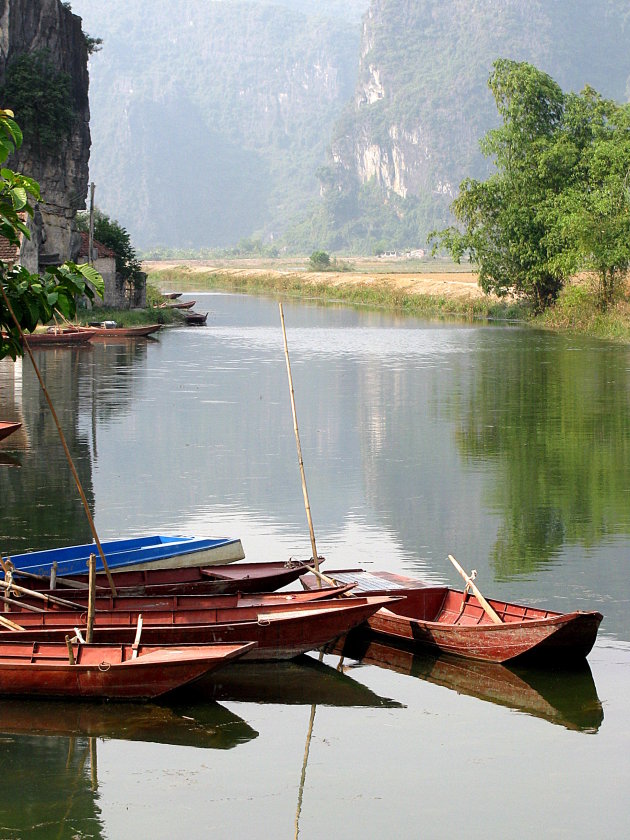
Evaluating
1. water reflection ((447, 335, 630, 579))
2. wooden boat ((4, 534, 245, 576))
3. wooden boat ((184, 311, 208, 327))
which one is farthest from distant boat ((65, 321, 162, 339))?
wooden boat ((4, 534, 245, 576))

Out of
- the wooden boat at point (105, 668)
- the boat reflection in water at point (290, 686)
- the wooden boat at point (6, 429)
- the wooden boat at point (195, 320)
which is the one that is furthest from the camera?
the wooden boat at point (195, 320)

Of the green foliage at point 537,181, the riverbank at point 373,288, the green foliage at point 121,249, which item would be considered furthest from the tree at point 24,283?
the riverbank at point 373,288

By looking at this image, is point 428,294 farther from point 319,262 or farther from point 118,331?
point 319,262

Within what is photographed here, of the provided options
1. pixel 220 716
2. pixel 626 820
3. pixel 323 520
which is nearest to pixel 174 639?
pixel 220 716

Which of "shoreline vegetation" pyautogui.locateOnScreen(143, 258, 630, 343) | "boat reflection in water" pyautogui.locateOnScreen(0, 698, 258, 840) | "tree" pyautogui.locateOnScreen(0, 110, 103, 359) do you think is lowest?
"boat reflection in water" pyautogui.locateOnScreen(0, 698, 258, 840)

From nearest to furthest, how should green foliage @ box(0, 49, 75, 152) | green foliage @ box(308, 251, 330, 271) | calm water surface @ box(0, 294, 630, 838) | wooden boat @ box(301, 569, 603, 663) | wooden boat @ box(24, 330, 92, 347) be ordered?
calm water surface @ box(0, 294, 630, 838), wooden boat @ box(301, 569, 603, 663), wooden boat @ box(24, 330, 92, 347), green foliage @ box(0, 49, 75, 152), green foliage @ box(308, 251, 330, 271)

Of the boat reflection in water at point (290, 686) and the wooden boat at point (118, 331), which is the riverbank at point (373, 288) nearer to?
the wooden boat at point (118, 331)

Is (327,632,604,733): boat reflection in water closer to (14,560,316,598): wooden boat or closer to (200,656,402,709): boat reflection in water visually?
(200,656,402,709): boat reflection in water

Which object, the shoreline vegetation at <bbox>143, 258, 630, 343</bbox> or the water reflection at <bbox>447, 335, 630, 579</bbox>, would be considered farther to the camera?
the shoreline vegetation at <bbox>143, 258, 630, 343</bbox>

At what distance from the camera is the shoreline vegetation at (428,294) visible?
172 feet

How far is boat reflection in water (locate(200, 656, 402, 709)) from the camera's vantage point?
1077 cm

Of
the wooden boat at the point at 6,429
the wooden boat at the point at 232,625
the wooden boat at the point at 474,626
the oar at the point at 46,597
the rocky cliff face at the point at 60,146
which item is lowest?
the wooden boat at the point at 474,626

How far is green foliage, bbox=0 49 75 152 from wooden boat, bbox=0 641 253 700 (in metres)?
48.3

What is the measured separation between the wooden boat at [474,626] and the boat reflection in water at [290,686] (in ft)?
2.36
